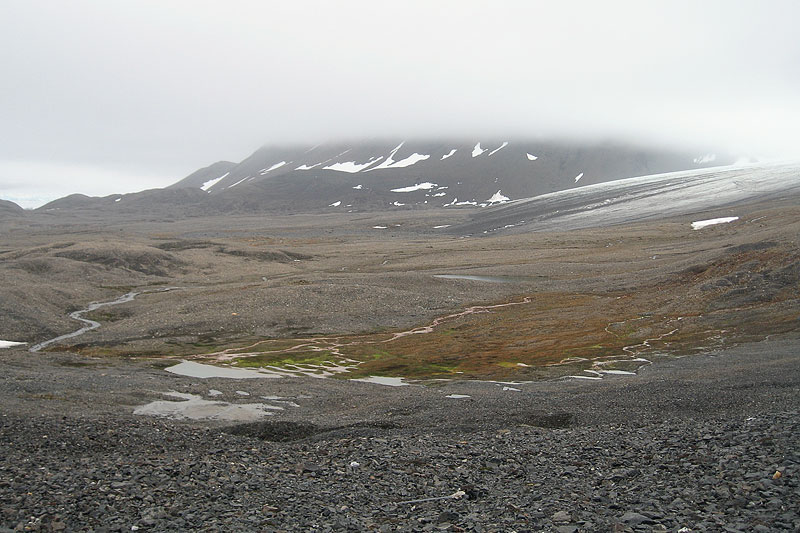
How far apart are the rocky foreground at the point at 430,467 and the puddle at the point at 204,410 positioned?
1.97m

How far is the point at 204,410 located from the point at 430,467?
1726 cm

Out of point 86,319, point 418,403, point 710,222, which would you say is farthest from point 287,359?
point 710,222

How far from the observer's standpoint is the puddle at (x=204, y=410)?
31.4 metres

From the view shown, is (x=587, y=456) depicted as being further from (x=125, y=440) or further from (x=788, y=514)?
(x=125, y=440)

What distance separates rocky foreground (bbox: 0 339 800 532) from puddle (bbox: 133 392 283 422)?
77.4 inches

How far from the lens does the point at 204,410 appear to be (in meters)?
33.1

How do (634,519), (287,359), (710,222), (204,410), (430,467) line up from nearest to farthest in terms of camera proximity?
(634,519), (430,467), (204,410), (287,359), (710,222)

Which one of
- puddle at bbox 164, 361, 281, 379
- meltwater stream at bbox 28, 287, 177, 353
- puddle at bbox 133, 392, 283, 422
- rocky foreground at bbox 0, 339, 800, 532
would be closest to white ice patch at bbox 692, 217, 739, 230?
meltwater stream at bbox 28, 287, 177, 353

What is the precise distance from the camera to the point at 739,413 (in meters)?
25.0

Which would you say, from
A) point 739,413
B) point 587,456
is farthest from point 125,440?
point 739,413

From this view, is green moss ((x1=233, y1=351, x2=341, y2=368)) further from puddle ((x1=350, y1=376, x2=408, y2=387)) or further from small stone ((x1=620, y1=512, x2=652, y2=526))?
small stone ((x1=620, y1=512, x2=652, y2=526))

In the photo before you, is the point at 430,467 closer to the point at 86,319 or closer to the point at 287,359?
the point at 287,359

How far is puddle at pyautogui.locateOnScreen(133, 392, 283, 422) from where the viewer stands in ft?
103

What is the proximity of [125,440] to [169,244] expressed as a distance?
4980 inches
